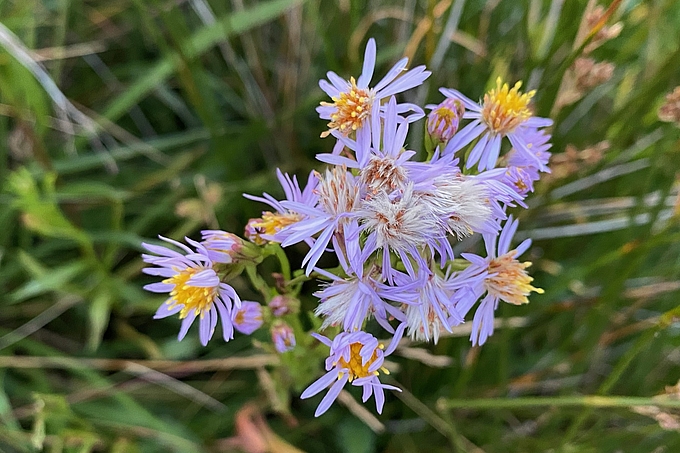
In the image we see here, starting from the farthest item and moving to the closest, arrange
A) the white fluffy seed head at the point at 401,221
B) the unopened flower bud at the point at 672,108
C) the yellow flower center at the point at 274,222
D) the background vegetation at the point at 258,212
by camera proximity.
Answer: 1. the background vegetation at the point at 258,212
2. the unopened flower bud at the point at 672,108
3. the yellow flower center at the point at 274,222
4. the white fluffy seed head at the point at 401,221

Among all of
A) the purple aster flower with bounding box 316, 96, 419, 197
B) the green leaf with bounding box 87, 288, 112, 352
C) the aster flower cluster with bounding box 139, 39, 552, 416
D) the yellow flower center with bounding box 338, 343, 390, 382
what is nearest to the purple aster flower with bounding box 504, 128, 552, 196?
the aster flower cluster with bounding box 139, 39, 552, 416

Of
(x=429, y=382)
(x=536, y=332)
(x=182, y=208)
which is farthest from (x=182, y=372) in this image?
(x=536, y=332)

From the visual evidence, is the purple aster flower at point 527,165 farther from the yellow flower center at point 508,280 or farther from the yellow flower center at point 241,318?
the yellow flower center at point 241,318

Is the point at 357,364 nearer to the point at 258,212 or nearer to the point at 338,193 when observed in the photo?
the point at 338,193

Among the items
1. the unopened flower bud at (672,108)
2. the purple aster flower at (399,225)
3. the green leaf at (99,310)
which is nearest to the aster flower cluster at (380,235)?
the purple aster flower at (399,225)

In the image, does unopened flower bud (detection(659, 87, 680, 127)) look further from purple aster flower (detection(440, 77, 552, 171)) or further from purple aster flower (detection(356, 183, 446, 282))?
purple aster flower (detection(356, 183, 446, 282))

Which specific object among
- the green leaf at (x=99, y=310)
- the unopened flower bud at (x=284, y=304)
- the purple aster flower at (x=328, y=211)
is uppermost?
the purple aster flower at (x=328, y=211)
